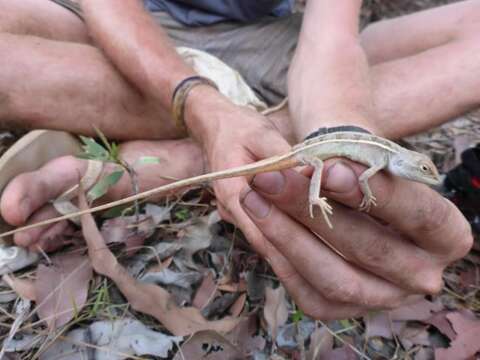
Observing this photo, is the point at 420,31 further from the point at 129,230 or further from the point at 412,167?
the point at 129,230

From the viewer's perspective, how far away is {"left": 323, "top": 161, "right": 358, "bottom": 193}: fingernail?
5.24 ft

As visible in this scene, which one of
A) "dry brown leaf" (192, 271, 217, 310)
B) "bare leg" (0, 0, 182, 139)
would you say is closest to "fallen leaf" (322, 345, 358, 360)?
"dry brown leaf" (192, 271, 217, 310)

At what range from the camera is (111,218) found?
8.66 ft

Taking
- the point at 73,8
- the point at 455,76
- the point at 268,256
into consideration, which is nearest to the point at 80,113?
the point at 73,8

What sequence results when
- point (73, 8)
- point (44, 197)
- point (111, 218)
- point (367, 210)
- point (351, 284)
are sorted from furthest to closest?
point (73, 8) < point (111, 218) < point (44, 197) < point (351, 284) < point (367, 210)

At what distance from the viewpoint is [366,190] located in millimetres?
1600

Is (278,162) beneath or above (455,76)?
above

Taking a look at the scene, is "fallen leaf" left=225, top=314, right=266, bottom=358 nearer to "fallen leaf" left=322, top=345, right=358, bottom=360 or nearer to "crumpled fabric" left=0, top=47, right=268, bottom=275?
"fallen leaf" left=322, top=345, right=358, bottom=360

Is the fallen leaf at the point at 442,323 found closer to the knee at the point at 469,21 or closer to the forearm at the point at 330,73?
the forearm at the point at 330,73

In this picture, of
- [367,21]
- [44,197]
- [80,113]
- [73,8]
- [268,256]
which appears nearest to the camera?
[268,256]

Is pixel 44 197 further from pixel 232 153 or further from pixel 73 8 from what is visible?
pixel 73 8

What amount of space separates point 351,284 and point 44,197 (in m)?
1.51

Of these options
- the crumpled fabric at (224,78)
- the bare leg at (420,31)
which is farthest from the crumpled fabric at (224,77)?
the bare leg at (420,31)

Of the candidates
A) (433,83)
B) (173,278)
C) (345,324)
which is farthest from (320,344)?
(433,83)
